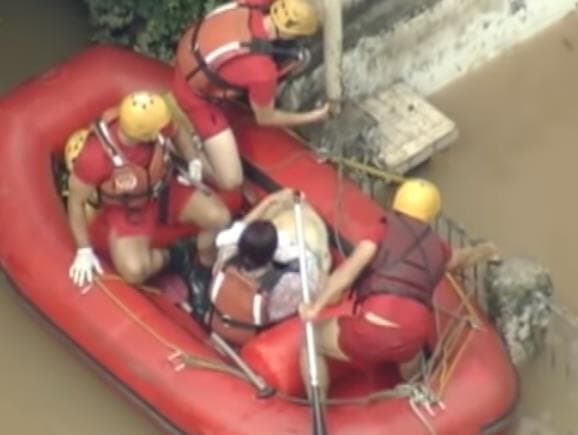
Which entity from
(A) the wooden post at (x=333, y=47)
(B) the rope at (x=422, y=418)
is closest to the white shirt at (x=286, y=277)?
(B) the rope at (x=422, y=418)

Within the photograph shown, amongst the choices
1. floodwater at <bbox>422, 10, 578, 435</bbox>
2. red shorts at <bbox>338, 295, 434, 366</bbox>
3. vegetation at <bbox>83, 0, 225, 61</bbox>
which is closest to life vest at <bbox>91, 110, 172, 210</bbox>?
red shorts at <bbox>338, 295, 434, 366</bbox>

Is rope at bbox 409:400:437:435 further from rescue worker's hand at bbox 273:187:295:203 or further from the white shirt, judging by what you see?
rescue worker's hand at bbox 273:187:295:203

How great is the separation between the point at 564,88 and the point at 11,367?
2376 mm

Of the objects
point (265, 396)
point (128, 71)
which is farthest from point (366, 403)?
point (128, 71)

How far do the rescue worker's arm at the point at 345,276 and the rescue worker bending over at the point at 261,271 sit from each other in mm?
161

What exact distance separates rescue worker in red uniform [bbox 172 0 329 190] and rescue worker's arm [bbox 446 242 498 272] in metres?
0.79

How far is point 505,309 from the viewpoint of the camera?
7445mm

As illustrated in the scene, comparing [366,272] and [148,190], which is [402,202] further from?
[148,190]

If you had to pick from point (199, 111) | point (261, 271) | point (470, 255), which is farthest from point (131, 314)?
point (470, 255)

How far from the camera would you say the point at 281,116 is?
7.62m

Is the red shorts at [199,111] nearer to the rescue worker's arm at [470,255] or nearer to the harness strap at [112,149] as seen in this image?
the harness strap at [112,149]

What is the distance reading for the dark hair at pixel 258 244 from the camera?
710 cm

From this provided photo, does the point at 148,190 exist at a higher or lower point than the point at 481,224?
higher

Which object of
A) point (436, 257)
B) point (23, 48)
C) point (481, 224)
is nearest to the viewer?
point (436, 257)
